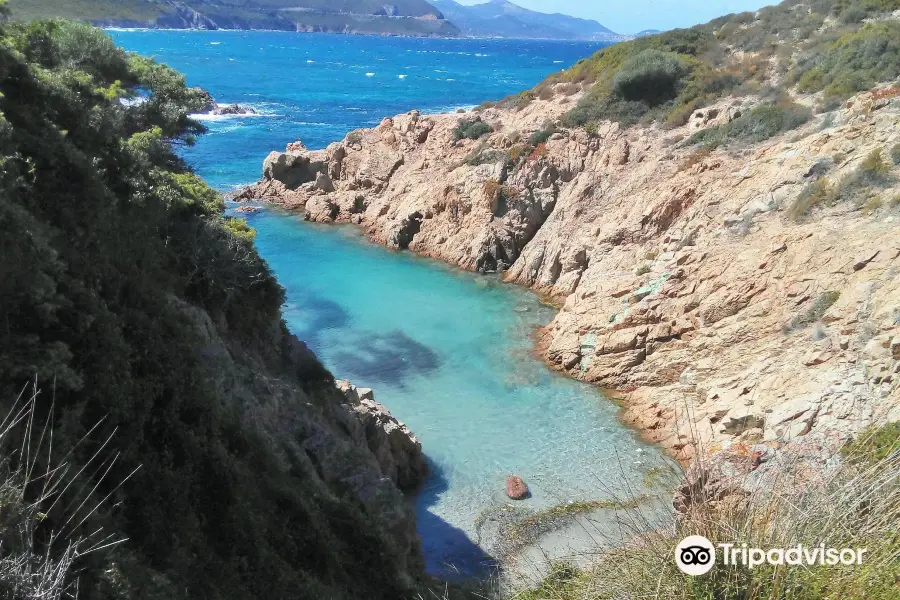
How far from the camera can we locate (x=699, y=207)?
822 inches

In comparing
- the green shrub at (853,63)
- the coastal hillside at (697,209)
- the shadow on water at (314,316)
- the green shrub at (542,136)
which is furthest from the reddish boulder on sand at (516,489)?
the green shrub at (542,136)

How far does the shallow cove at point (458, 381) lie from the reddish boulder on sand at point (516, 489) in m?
0.16

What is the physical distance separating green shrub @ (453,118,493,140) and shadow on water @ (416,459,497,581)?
22.8m

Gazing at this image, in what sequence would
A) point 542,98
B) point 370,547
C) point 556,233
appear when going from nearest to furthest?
1. point 370,547
2. point 556,233
3. point 542,98

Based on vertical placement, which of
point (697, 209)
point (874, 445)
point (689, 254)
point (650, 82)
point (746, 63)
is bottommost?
point (689, 254)

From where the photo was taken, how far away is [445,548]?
39.6 feet

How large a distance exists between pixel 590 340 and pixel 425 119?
21.6 meters

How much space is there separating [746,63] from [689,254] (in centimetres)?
1599

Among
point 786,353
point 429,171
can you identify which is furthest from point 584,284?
point 429,171

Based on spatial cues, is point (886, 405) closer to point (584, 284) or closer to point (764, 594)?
point (764, 594)

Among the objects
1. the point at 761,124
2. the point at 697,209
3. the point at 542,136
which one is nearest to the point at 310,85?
the point at 542,136

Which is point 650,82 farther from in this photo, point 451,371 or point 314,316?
point 314,316

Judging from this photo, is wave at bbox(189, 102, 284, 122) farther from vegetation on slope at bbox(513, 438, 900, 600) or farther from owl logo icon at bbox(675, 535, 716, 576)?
owl logo icon at bbox(675, 535, 716, 576)

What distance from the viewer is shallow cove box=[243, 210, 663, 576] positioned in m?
13.5
